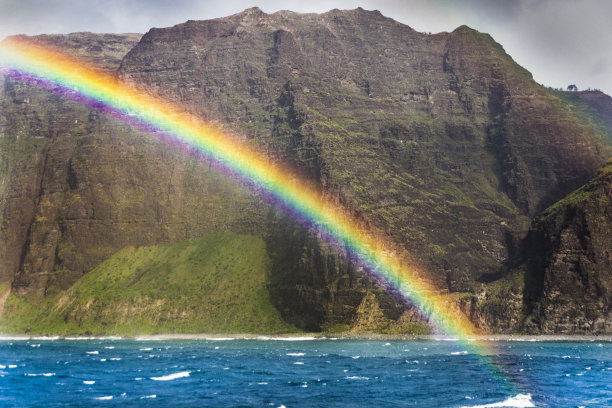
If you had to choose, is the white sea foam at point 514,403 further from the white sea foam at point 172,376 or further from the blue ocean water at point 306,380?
the white sea foam at point 172,376

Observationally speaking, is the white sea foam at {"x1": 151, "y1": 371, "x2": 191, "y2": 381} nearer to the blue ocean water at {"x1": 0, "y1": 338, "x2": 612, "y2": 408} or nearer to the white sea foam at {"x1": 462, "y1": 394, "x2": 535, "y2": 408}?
the blue ocean water at {"x1": 0, "y1": 338, "x2": 612, "y2": 408}

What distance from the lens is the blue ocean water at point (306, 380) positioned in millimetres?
79250

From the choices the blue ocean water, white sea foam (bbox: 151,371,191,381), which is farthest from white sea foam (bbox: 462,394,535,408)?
white sea foam (bbox: 151,371,191,381)

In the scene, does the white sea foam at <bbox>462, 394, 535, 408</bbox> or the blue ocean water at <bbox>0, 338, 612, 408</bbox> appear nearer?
the white sea foam at <bbox>462, 394, 535, 408</bbox>

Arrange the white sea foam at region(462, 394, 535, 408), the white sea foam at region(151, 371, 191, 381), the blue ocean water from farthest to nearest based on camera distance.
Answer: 1. the white sea foam at region(151, 371, 191, 381)
2. the blue ocean water
3. the white sea foam at region(462, 394, 535, 408)

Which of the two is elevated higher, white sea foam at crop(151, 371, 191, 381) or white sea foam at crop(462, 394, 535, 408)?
white sea foam at crop(462, 394, 535, 408)

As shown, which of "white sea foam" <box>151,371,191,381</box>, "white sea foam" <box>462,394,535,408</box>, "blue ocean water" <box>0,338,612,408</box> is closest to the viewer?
"white sea foam" <box>462,394,535,408</box>

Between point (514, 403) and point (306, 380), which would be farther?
point (306, 380)

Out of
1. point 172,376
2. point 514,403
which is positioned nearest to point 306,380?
point 172,376

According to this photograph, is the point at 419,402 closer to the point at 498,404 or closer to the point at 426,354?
the point at 498,404

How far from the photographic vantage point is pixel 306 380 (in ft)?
328

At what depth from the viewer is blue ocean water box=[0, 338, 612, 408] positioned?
260 ft

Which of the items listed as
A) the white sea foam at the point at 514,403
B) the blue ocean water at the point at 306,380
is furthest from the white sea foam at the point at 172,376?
the white sea foam at the point at 514,403

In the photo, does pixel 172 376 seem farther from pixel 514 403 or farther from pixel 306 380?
pixel 514 403
